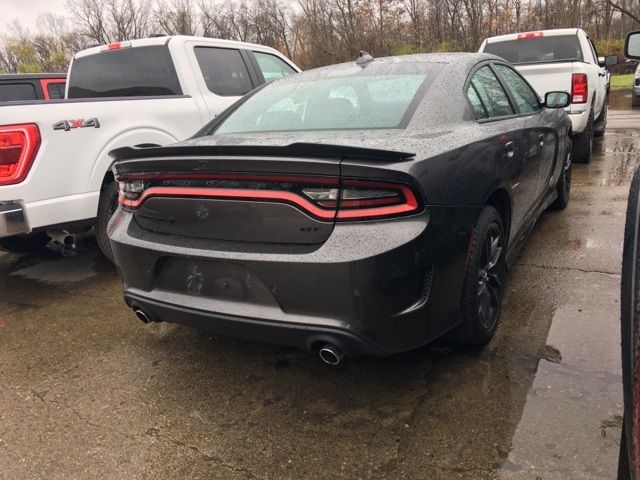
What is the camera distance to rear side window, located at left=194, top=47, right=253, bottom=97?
5.23m

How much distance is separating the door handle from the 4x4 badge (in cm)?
290

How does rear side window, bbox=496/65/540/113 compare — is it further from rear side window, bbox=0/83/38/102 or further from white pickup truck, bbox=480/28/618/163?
rear side window, bbox=0/83/38/102

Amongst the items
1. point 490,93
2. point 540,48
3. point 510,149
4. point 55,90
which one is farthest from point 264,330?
point 540,48

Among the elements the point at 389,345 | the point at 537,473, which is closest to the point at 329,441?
the point at 389,345

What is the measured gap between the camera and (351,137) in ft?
7.97

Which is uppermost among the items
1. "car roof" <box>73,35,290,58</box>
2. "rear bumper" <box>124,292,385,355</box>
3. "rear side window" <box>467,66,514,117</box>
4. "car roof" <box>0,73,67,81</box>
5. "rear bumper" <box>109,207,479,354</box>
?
"car roof" <box>73,35,290,58</box>

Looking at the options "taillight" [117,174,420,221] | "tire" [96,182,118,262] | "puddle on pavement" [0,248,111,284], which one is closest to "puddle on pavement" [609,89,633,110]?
"puddle on pavement" [0,248,111,284]

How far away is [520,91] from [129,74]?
3.60m

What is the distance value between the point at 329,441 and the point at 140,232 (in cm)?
133

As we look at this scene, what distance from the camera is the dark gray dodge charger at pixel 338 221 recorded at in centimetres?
206

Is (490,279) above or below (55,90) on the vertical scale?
below

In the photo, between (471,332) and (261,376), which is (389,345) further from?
(261,376)

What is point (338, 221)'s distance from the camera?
207 centimetres

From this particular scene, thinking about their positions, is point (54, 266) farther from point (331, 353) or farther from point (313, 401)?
point (331, 353)
